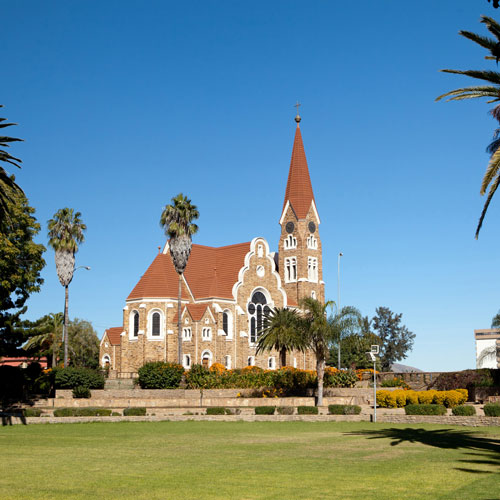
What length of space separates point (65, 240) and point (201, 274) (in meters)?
20.6

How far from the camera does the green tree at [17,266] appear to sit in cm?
4262

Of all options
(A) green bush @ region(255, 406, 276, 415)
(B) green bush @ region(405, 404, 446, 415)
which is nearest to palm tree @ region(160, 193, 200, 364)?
(A) green bush @ region(255, 406, 276, 415)

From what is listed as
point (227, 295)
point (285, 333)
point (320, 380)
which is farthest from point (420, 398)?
point (227, 295)

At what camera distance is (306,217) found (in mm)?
76125

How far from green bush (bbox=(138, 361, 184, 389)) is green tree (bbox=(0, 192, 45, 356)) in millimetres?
9691

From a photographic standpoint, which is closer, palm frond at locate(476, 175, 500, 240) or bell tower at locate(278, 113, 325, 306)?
palm frond at locate(476, 175, 500, 240)

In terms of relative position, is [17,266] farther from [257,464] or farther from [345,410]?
[257,464]

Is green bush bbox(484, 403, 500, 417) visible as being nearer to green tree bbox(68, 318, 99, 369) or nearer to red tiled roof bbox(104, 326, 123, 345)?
red tiled roof bbox(104, 326, 123, 345)

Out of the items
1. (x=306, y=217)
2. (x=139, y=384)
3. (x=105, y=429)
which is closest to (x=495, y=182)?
(x=105, y=429)

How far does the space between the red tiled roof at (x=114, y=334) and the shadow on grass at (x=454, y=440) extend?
4851 centimetres

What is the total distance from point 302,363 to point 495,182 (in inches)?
2257

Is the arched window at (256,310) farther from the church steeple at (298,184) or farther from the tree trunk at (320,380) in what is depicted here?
the tree trunk at (320,380)

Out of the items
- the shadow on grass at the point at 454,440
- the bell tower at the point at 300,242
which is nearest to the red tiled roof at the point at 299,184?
the bell tower at the point at 300,242

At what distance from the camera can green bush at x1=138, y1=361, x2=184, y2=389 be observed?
168 feet
